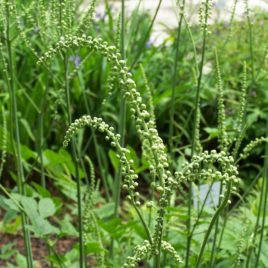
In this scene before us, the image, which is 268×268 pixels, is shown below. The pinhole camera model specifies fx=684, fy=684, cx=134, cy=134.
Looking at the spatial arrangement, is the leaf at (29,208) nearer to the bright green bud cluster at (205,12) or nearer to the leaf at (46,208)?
the leaf at (46,208)

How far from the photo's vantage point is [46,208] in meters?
1.91

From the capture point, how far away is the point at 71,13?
186cm

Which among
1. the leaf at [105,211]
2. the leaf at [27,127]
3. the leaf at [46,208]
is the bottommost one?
the leaf at [27,127]

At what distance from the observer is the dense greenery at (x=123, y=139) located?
1801 mm

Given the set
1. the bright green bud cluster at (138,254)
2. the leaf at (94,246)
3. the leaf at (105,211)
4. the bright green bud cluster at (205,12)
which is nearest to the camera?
the bright green bud cluster at (138,254)

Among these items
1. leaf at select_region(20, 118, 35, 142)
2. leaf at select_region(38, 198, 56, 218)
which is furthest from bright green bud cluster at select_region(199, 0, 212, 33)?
leaf at select_region(20, 118, 35, 142)

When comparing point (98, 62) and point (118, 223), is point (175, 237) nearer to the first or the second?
point (118, 223)

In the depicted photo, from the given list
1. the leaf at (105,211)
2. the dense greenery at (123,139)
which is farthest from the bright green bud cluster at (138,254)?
the leaf at (105,211)

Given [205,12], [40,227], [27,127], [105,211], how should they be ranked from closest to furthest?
[205,12] → [40,227] → [105,211] → [27,127]

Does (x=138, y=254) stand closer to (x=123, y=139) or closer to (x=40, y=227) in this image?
(x=40, y=227)

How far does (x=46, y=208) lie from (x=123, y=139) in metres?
0.40

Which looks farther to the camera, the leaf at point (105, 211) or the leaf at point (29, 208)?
the leaf at point (105, 211)

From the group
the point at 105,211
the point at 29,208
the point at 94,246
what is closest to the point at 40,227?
the point at 29,208

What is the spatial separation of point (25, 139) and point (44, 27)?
2.12 m
